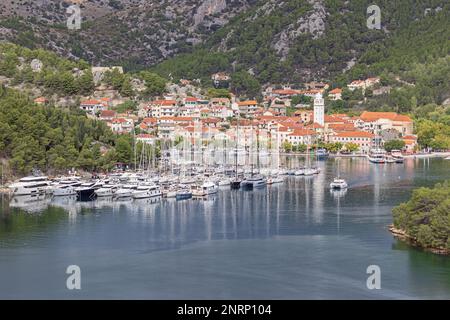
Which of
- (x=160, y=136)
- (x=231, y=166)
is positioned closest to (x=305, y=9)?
(x=160, y=136)

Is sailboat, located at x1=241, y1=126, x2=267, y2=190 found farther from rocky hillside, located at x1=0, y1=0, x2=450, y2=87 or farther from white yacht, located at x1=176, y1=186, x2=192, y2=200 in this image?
rocky hillside, located at x1=0, y1=0, x2=450, y2=87

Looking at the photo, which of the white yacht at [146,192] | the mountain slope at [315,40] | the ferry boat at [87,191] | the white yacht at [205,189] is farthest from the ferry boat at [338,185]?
the mountain slope at [315,40]

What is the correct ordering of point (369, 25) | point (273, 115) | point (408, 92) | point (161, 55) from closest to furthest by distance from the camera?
point (273, 115) → point (408, 92) → point (369, 25) → point (161, 55)

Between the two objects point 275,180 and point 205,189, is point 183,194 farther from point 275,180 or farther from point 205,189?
point 275,180

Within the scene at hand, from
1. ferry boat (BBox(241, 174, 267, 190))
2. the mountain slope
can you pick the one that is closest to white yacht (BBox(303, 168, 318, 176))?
ferry boat (BBox(241, 174, 267, 190))

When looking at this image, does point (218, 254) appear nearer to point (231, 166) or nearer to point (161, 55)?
point (231, 166)

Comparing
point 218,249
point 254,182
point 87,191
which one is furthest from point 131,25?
Result: point 218,249
